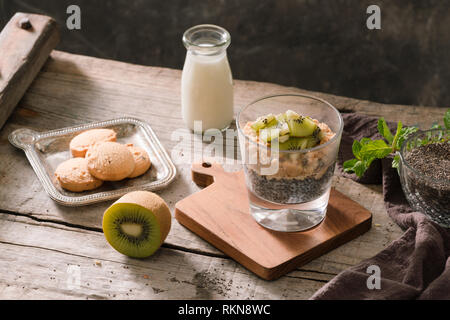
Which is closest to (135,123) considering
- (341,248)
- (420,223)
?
(341,248)

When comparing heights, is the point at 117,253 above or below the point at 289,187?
below

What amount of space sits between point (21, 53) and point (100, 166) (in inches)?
20.7

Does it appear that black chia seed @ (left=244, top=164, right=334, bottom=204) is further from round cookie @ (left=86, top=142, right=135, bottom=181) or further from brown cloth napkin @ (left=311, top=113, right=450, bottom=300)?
round cookie @ (left=86, top=142, right=135, bottom=181)

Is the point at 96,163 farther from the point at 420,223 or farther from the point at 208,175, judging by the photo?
the point at 420,223

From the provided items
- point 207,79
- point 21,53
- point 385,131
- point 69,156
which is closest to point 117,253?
point 69,156

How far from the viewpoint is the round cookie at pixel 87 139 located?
51.6 inches

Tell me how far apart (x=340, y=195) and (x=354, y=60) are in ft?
3.65

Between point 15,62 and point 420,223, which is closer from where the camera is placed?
point 420,223

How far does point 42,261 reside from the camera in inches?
43.3

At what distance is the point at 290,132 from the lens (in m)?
1.06

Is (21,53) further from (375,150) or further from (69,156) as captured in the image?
(375,150)

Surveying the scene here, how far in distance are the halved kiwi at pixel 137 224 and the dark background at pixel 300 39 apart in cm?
129

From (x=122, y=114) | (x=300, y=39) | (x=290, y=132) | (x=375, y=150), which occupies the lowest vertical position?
(x=300, y=39)
